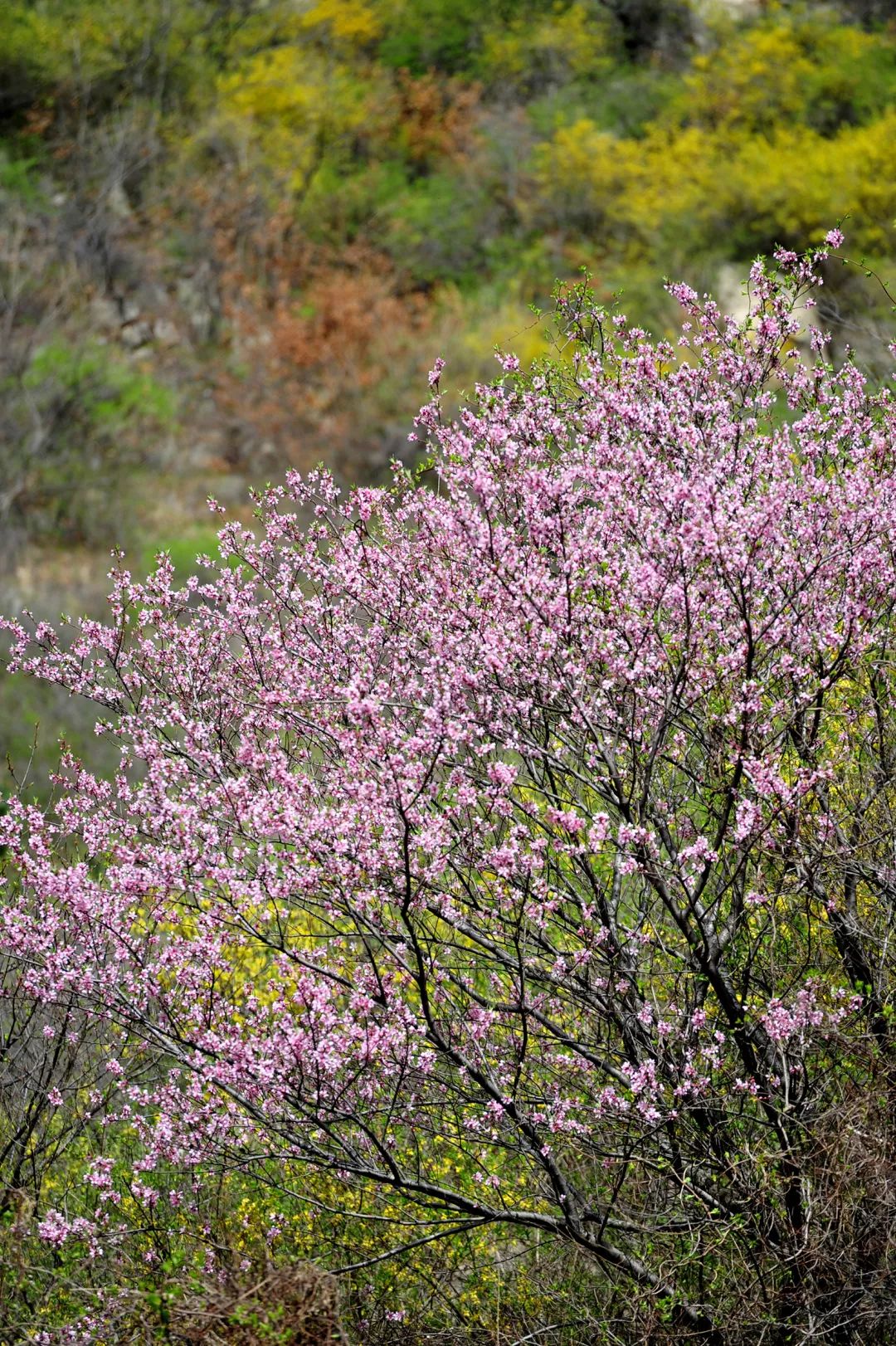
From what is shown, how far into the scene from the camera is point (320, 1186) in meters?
5.68

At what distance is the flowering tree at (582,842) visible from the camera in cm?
421

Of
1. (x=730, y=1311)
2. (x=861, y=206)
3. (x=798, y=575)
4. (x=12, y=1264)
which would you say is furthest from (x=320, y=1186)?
(x=861, y=206)

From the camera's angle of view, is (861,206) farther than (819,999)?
Yes

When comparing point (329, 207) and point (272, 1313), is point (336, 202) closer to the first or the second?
point (329, 207)

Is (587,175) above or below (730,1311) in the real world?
above

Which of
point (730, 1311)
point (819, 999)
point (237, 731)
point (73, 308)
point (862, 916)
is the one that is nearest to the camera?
point (730, 1311)

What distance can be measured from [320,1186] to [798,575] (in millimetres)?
3295

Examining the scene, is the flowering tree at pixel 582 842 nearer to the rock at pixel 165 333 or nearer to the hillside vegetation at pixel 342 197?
the hillside vegetation at pixel 342 197

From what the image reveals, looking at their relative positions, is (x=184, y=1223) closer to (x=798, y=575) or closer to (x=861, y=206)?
(x=798, y=575)

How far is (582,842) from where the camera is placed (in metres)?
4.52

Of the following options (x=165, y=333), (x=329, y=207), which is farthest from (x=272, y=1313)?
(x=329, y=207)

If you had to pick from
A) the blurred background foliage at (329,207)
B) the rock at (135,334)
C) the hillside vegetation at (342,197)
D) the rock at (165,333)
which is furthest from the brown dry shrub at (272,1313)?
the rock at (165,333)

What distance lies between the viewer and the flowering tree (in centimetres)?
421

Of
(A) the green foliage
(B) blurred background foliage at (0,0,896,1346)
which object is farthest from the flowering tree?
(A) the green foliage
